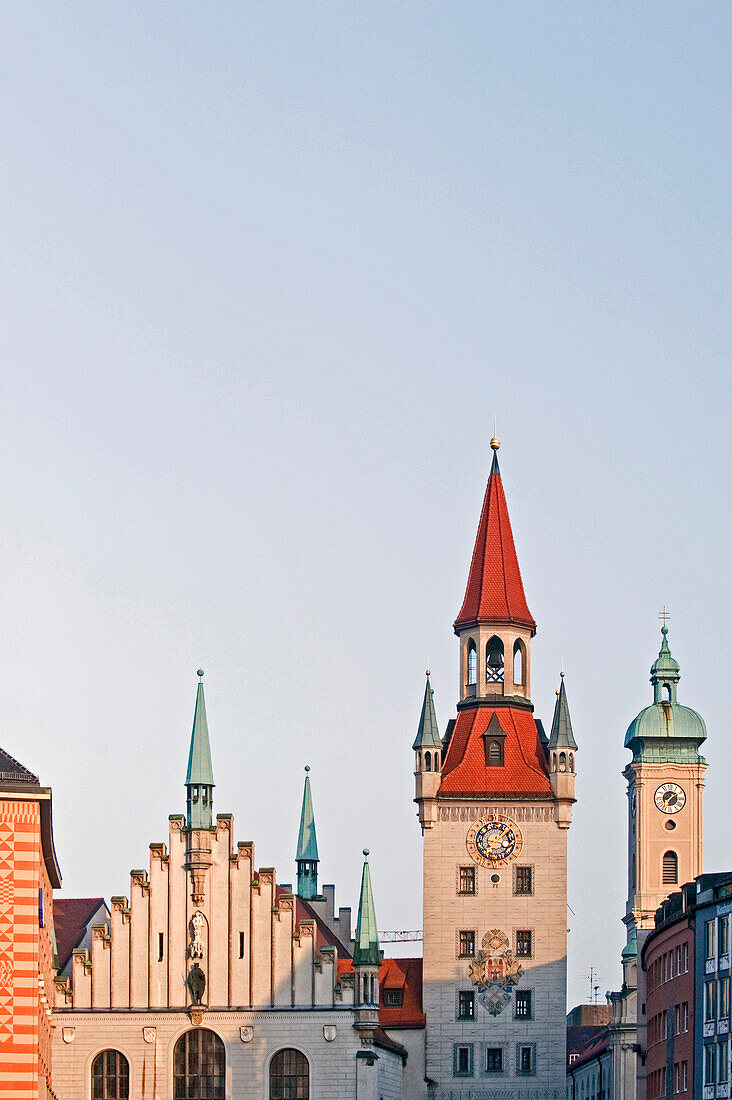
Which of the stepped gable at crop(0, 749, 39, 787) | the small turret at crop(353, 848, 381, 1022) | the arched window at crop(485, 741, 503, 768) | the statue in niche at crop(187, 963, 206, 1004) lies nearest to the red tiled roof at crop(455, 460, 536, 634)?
the arched window at crop(485, 741, 503, 768)

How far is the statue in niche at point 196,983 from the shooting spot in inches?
4491

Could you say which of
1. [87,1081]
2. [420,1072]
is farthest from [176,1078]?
[420,1072]

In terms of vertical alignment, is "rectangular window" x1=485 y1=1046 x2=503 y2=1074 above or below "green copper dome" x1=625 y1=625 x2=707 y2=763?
below

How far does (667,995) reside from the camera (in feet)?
360

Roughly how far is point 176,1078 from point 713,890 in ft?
89.9

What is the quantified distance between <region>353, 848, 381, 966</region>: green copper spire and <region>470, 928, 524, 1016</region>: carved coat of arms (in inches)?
345

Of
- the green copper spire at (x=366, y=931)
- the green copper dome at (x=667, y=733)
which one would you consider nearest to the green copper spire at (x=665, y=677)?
the green copper dome at (x=667, y=733)

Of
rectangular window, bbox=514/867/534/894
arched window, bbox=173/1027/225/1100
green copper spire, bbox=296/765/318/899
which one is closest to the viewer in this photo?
arched window, bbox=173/1027/225/1100

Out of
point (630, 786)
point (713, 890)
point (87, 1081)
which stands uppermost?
point (630, 786)

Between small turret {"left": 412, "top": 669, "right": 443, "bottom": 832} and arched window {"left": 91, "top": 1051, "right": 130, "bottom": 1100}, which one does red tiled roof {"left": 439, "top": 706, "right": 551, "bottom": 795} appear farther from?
arched window {"left": 91, "top": 1051, "right": 130, "bottom": 1100}

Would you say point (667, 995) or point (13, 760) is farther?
point (667, 995)

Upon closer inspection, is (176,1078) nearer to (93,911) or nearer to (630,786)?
(93,911)

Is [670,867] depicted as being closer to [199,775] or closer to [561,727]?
[561,727]

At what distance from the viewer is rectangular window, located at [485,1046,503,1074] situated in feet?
400
